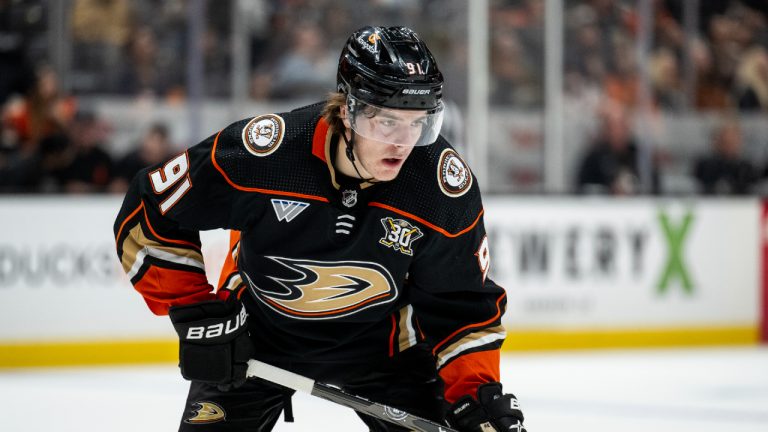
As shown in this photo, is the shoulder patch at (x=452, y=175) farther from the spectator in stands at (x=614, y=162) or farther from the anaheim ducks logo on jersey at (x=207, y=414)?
the spectator in stands at (x=614, y=162)

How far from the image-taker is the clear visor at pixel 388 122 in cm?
212

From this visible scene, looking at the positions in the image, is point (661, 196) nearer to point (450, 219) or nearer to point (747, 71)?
point (747, 71)

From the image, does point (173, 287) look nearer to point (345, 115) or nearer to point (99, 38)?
point (345, 115)

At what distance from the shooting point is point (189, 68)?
5977 millimetres

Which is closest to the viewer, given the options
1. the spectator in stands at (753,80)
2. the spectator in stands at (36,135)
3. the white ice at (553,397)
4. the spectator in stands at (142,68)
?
the white ice at (553,397)

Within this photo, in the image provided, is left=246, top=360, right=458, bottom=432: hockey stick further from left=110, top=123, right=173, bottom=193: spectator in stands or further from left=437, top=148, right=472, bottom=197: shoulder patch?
left=110, top=123, right=173, bottom=193: spectator in stands

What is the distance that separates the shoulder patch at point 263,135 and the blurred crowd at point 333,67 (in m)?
3.44

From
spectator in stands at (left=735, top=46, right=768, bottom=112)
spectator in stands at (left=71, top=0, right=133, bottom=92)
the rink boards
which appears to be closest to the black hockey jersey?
the rink boards

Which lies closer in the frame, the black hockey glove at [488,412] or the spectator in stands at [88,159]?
the black hockey glove at [488,412]

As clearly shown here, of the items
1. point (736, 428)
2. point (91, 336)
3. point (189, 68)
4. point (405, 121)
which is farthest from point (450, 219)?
point (189, 68)

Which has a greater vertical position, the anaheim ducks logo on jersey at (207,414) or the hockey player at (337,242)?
the hockey player at (337,242)

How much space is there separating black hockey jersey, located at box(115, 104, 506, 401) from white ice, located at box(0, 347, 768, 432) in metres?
1.63

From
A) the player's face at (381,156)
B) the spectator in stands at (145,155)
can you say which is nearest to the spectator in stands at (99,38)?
the spectator in stands at (145,155)

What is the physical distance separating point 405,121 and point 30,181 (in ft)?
12.4
